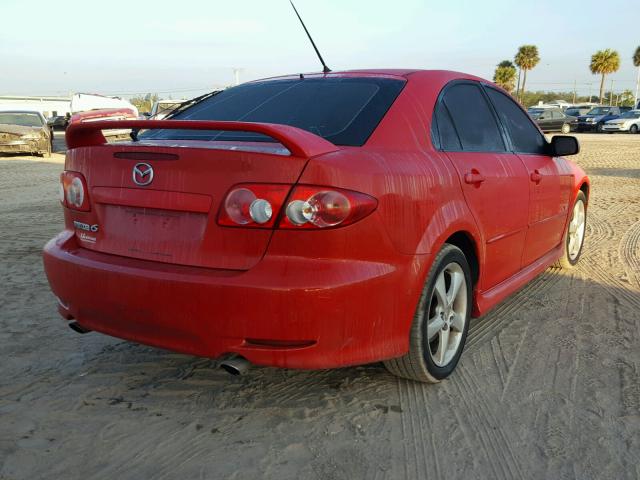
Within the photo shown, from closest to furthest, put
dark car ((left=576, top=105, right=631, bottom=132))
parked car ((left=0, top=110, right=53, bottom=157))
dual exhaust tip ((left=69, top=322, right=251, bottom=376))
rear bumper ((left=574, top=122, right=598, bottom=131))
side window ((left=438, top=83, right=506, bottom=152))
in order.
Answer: dual exhaust tip ((left=69, top=322, right=251, bottom=376)), side window ((left=438, top=83, right=506, bottom=152)), parked car ((left=0, top=110, right=53, bottom=157)), dark car ((left=576, top=105, right=631, bottom=132)), rear bumper ((left=574, top=122, right=598, bottom=131))

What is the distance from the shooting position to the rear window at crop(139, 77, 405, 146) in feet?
8.93

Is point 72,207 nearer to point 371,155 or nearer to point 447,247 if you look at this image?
point 371,155

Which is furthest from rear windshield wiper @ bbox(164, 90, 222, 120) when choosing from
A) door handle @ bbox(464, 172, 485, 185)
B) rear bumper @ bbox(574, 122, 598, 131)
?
rear bumper @ bbox(574, 122, 598, 131)

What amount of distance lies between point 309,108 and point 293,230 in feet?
3.19

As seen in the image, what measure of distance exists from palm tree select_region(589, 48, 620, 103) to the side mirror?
6854cm

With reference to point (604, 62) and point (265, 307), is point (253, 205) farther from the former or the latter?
point (604, 62)

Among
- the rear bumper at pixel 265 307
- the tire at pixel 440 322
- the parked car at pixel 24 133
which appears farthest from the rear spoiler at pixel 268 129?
the parked car at pixel 24 133

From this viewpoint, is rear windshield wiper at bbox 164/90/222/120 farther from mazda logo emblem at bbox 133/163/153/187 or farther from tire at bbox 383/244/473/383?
tire at bbox 383/244/473/383

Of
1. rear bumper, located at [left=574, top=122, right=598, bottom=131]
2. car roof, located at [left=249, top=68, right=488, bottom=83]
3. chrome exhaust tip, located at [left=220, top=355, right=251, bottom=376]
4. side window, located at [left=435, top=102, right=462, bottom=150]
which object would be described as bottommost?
rear bumper, located at [left=574, top=122, right=598, bottom=131]

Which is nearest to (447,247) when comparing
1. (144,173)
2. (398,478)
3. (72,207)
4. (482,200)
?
(482,200)

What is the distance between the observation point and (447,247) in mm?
2830

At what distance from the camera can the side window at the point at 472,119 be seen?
10.6 feet

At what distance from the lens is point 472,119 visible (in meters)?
3.41

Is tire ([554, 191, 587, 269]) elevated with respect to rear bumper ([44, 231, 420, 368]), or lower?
lower
